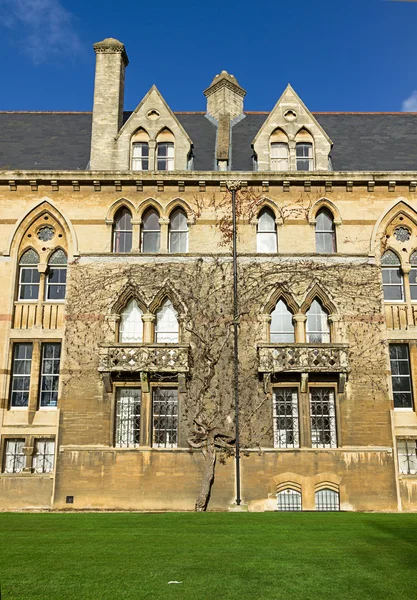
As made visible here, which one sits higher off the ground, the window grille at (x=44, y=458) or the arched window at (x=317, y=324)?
the arched window at (x=317, y=324)

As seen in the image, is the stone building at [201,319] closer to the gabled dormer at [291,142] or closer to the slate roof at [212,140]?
the gabled dormer at [291,142]

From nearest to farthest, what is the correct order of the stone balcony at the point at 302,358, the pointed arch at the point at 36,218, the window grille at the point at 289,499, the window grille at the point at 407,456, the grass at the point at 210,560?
the grass at the point at 210,560
the window grille at the point at 289,499
the stone balcony at the point at 302,358
the window grille at the point at 407,456
the pointed arch at the point at 36,218

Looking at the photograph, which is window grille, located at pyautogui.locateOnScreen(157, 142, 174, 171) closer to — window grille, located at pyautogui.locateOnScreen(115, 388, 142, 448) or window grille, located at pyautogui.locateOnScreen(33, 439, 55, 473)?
window grille, located at pyautogui.locateOnScreen(115, 388, 142, 448)

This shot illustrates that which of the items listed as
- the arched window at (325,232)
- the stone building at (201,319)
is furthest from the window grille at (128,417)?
the arched window at (325,232)

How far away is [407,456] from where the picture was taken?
20844 mm

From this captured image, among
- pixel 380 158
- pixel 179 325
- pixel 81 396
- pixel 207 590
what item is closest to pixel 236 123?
pixel 380 158

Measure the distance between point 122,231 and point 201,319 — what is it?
4566 millimetres

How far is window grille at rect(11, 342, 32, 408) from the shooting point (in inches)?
842

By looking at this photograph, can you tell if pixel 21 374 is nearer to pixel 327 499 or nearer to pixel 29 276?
pixel 29 276

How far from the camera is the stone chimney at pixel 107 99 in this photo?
23.5 m

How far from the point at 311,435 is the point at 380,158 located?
37.3 feet

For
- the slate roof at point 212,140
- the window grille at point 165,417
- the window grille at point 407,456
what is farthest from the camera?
the slate roof at point 212,140

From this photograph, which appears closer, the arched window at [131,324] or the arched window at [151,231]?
the arched window at [131,324]

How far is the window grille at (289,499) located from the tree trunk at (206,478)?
232cm
